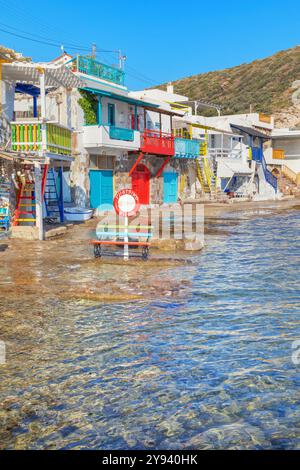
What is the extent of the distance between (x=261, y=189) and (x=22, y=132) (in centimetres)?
3856

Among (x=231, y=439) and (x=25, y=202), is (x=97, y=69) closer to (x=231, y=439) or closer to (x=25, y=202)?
(x=25, y=202)

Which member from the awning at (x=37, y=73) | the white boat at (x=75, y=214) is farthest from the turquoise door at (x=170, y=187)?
the awning at (x=37, y=73)

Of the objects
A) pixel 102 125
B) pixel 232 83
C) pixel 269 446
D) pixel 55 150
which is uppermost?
pixel 232 83

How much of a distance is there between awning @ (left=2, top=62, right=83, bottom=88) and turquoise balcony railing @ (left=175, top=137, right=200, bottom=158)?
1628 cm

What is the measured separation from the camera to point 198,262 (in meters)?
13.8

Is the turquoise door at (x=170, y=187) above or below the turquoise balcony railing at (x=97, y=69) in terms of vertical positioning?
below

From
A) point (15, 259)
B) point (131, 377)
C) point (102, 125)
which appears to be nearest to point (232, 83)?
point (102, 125)

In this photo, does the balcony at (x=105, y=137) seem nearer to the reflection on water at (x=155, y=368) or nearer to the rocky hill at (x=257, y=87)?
the reflection on water at (x=155, y=368)

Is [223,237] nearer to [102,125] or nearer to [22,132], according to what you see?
[22,132]

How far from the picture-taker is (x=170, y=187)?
37.2 m

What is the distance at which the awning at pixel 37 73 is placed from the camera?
55.7 ft

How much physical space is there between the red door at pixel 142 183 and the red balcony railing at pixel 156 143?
1547 mm

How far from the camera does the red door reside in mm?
32594

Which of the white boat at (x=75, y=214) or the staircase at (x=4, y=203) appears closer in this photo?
the staircase at (x=4, y=203)
